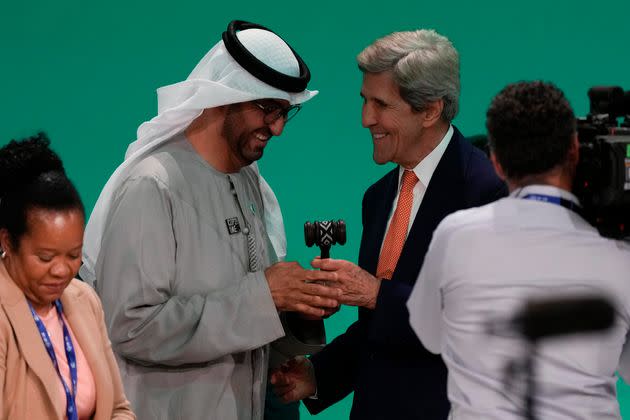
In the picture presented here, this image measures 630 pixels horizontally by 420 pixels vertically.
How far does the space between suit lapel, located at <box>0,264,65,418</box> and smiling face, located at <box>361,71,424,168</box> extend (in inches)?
43.0

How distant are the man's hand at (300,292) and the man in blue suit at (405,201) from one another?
0.12 ft

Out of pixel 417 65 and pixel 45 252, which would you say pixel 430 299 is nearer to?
pixel 45 252

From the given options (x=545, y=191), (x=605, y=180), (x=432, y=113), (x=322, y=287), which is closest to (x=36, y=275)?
(x=322, y=287)

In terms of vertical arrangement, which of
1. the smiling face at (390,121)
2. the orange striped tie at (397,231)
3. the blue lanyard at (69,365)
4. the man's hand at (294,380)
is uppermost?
the smiling face at (390,121)

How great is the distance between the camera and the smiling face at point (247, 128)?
267 centimetres

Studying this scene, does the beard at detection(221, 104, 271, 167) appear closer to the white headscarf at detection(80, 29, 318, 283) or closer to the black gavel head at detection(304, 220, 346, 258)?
the white headscarf at detection(80, 29, 318, 283)

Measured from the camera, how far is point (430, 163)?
105 inches

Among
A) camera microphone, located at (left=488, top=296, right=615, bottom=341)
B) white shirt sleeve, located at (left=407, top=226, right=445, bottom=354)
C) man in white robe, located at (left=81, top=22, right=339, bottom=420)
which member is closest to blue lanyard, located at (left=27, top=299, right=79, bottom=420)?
man in white robe, located at (left=81, top=22, right=339, bottom=420)

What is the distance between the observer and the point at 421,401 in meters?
2.52

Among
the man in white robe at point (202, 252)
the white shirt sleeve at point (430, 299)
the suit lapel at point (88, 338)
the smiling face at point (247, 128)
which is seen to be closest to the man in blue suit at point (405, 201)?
the man in white robe at point (202, 252)

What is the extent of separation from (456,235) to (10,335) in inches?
32.7

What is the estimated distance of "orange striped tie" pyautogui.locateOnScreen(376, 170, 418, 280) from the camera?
8.73 feet

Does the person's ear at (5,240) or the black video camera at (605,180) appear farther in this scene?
the person's ear at (5,240)

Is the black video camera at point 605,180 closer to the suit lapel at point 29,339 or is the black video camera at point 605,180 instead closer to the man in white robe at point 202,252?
the man in white robe at point 202,252
